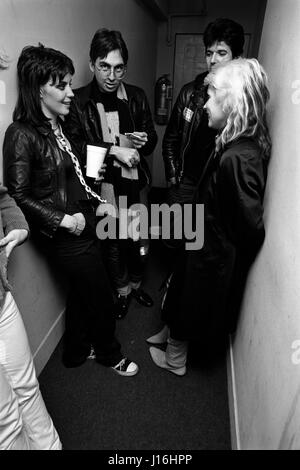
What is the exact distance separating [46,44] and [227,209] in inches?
46.5

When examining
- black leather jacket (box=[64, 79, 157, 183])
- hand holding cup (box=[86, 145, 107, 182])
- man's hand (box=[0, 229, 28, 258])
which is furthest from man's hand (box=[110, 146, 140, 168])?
man's hand (box=[0, 229, 28, 258])

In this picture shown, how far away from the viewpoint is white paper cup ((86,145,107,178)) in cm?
160

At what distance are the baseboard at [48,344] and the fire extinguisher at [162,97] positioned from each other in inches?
114

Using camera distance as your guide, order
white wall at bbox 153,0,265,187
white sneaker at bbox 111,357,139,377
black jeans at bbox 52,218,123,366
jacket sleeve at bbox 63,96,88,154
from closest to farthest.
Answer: black jeans at bbox 52,218,123,366 → jacket sleeve at bbox 63,96,88,154 → white sneaker at bbox 111,357,139,377 → white wall at bbox 153,0,265,187

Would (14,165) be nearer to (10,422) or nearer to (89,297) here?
(89,297)

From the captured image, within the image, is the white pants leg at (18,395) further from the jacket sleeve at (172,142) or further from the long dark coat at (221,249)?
the jacket sleeve at (172,142)

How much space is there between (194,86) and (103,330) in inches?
63.8

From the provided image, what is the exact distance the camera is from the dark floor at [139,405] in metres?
1.51

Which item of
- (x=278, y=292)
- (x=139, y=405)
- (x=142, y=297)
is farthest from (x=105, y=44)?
(x=139, y=405)

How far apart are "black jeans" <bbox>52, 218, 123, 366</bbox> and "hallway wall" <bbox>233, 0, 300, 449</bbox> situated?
0.70m

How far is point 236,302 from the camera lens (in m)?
1.63

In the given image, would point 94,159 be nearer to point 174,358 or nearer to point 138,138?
point 138,138

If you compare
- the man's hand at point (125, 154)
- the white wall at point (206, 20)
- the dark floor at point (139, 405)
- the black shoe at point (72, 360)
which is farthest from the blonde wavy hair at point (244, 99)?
the white wall at point (206, 20)

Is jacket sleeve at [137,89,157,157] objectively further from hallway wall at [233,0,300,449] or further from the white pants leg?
the white pants leg
